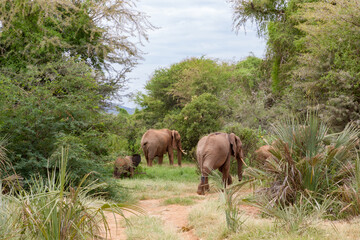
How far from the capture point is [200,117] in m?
21.9

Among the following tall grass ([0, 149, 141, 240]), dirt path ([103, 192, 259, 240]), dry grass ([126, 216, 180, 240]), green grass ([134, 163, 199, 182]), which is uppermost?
tall grass ([0, 149, 141, 240])

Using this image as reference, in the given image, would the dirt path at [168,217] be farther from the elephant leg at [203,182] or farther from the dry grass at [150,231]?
the elephant leg at [203,182]

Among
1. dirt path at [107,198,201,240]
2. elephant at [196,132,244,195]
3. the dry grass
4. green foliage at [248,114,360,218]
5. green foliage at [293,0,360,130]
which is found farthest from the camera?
green foliage at [293,0,360,130]

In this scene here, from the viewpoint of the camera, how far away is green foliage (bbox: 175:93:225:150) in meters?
21.8

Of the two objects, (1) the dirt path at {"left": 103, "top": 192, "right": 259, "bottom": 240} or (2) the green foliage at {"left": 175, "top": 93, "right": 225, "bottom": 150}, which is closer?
(1) the dirt path at {"left": 103, "top": 192, "right": 259, "bottom": 240}

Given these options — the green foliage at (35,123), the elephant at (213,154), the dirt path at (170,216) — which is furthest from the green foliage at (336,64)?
the green foliage at (35,123)

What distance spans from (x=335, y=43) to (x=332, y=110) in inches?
101

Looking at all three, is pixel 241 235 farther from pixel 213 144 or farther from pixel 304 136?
pixel 213 144

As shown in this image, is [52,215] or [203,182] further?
[203,182]

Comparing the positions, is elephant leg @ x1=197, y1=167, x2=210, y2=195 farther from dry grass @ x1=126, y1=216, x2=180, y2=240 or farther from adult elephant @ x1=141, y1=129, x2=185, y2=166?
adult elephant @ x1=141, y1=129, x2=185, y2=166

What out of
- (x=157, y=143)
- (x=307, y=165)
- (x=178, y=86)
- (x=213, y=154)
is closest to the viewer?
(x=307, y=165)

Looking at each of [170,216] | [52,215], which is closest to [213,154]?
[170,216]

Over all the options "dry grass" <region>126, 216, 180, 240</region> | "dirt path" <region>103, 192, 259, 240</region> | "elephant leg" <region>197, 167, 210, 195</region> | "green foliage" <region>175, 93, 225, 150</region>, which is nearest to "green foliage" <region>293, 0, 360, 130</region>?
"elephant leg" <region>197, 167, 210, 195</region>

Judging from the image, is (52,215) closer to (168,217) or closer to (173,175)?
(168,217)
